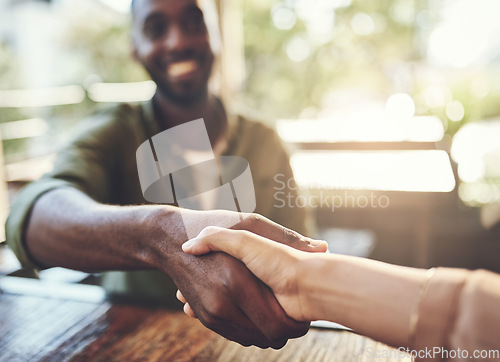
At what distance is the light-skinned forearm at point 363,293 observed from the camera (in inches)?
18.2

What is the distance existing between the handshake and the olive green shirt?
330 mm

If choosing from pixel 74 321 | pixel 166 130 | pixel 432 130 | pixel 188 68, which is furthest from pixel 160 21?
pixel 432 130

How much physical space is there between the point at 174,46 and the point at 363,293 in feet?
3.35

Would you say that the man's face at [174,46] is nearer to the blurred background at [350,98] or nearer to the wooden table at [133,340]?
the blurred background at [350,98]

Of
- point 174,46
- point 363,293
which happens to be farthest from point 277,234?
point 174,46

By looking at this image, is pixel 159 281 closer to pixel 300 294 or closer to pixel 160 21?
pixel 300 294

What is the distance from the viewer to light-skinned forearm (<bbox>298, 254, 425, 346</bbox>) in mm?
461

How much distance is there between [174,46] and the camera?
1262 millimetres

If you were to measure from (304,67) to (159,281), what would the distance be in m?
6.69

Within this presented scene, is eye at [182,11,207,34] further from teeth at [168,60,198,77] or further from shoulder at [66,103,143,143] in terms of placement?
shoulder at [66,103,143,143]

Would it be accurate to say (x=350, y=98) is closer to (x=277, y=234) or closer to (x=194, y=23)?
(x=194, y=23)

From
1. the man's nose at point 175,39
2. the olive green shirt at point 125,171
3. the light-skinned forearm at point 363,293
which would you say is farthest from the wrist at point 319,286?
the man's nose at point 175,39

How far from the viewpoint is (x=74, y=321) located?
30.6 inches

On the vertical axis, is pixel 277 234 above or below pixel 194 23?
below
